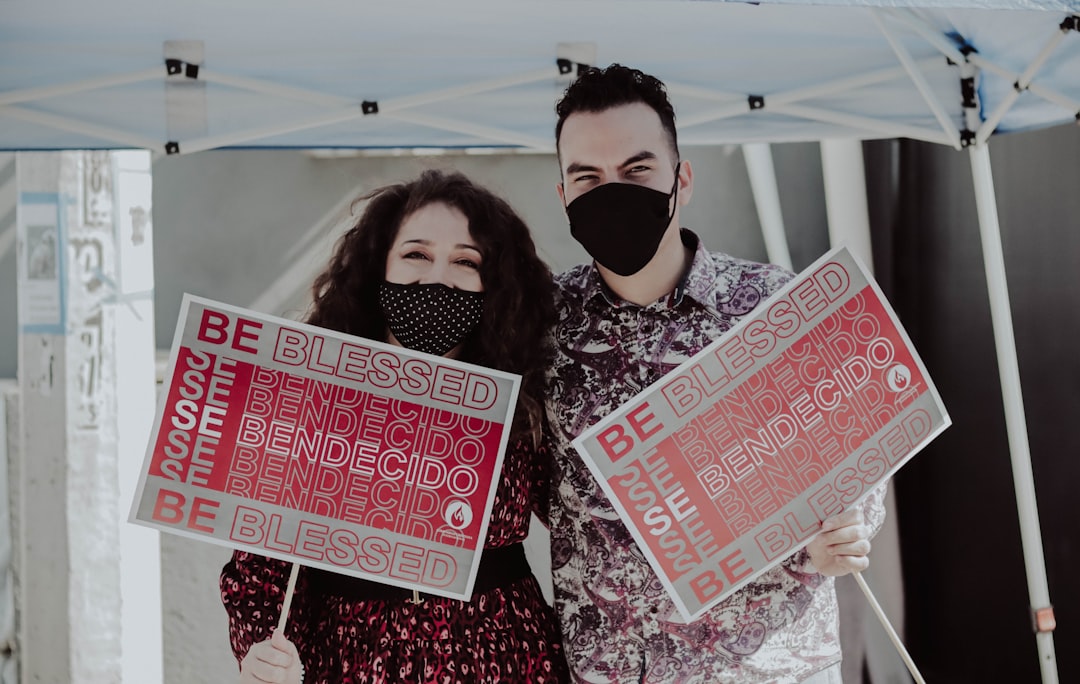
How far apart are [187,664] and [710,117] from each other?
11.4 feet

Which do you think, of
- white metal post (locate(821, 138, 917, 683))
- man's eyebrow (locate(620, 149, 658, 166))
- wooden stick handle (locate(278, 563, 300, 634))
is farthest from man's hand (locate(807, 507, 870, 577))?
white metal post (locate(821, 138, 917, 683))

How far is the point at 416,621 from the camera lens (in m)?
1.81

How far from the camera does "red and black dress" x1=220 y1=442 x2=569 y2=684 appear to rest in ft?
5.85

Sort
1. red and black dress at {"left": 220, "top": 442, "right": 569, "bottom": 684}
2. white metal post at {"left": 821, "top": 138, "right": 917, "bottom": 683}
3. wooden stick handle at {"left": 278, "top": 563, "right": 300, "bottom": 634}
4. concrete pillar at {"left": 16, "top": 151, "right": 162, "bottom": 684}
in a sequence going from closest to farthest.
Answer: wooden stick handle at {"left": 278, "top": 563, "right": 300, "bottom": 634}, red and black dress at {"left": 220, "top": 442, "right": 569, "bottom": 684}, concrete pillar at {"left": 16, "top": 151, "right": 162, "bottom": 684}, white metal post at {"left": 821, "top": 138, "right": 917, "bottom": 683}

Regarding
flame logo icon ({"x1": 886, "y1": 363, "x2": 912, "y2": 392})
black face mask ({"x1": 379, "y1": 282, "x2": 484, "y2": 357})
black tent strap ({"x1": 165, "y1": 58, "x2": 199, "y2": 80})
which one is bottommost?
flame logo icon ({"x1": 886, "y1": 363, "x2": 912, "y2": 392})

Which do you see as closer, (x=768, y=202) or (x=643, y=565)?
(x=643, y=565)

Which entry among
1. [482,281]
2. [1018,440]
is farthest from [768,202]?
[482,281]

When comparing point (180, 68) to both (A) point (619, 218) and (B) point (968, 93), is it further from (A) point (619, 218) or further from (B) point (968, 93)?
(B) point (968, 93)

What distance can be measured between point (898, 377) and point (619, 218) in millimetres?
611

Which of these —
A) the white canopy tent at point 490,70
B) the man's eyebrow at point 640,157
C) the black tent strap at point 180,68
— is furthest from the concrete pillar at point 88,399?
the man's eyebrow at point 640,157

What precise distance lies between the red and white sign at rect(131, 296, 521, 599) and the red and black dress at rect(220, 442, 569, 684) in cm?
10

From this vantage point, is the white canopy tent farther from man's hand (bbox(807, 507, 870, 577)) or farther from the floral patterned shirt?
man's hand (bbox(807, 507, 870, 577))

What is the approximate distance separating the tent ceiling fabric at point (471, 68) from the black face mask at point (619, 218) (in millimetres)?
825

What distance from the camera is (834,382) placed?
1.80 metres
